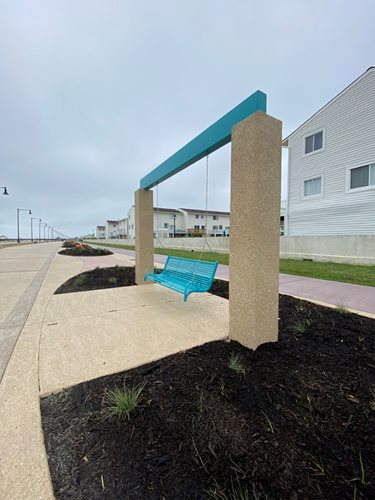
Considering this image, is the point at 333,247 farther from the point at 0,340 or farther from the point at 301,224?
the point at 0,340

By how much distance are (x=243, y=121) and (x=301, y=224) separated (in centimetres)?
1497

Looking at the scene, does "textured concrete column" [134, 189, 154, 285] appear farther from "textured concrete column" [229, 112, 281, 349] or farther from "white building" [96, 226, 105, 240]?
"white building" [96, 226, 105, 240]

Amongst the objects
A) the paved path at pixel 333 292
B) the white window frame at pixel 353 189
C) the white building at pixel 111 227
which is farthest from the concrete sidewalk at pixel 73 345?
the white building at pixel 111 227

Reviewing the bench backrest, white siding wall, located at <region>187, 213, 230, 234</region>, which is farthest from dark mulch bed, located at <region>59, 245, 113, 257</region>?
white siding wall, located at <region>187, 213, 230, 234</region>

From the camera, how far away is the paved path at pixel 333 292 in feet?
14.2

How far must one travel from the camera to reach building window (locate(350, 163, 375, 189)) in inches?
474

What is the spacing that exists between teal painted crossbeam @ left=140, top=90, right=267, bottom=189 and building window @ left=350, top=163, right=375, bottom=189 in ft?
40.6

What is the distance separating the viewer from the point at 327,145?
14000 millimetres

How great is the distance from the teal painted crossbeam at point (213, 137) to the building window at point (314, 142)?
1387 centimetres

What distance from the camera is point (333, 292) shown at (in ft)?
17.3

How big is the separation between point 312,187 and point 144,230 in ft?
43.8

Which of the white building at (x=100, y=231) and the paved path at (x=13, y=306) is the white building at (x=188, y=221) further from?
the white building at (x=100, y=231)

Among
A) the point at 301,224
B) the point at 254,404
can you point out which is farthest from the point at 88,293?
the point at 301,224

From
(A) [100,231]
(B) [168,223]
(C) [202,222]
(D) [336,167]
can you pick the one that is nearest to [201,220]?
(C) [202,222]
